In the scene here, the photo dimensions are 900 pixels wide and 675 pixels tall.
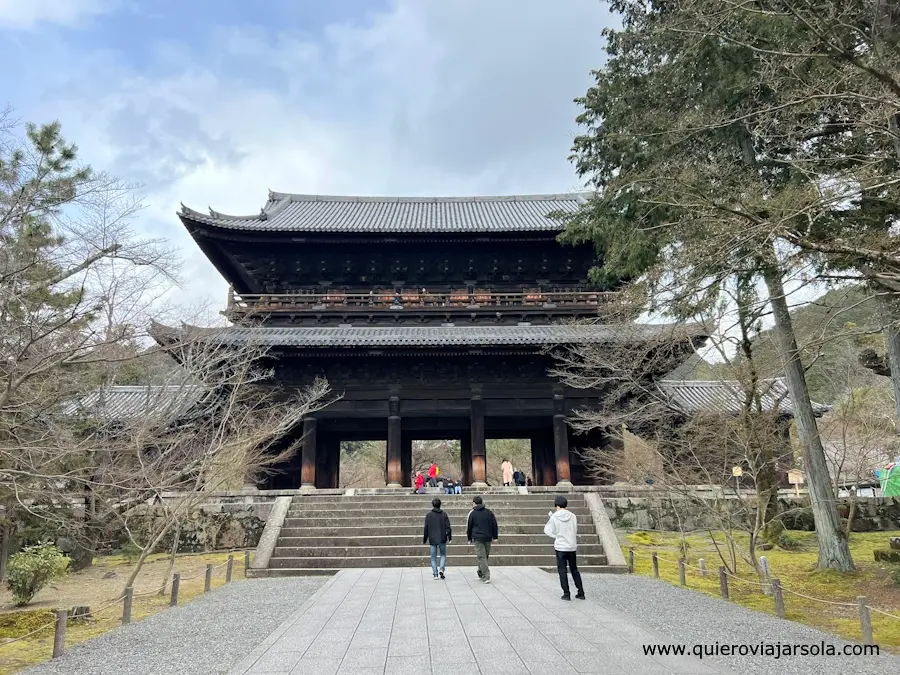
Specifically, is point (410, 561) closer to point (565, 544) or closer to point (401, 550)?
point (401, 550)

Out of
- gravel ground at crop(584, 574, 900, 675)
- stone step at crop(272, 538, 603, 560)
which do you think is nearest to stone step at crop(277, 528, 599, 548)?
stone step at crop(272, 538, 603, 560)

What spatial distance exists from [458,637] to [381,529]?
7416mm

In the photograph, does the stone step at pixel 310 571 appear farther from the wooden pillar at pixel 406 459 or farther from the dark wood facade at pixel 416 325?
the wooden pillar at pixel 406 459

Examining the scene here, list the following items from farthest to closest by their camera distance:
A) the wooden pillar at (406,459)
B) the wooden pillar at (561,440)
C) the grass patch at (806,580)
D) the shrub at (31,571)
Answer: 1. the wooden pillar at (406,459)
2. the wooden pillar at (561,440)
3. the shrub at (31,571)
4. the grass patch at (806,580)

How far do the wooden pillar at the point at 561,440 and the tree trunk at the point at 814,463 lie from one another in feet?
23.7

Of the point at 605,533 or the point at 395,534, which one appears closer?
the point at 605,533

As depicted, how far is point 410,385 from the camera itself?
18000mm

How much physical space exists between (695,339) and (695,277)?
7.38 m

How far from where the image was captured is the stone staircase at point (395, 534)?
11.7 metres

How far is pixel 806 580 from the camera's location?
10.0 m

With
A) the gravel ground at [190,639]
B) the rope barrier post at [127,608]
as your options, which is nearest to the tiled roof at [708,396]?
the gravel ground at [190,639]

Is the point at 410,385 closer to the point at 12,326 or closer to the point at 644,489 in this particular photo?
the point at 644,489

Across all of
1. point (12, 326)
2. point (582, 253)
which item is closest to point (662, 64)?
point (582, 253)

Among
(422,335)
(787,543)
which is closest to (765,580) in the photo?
(787,543)
